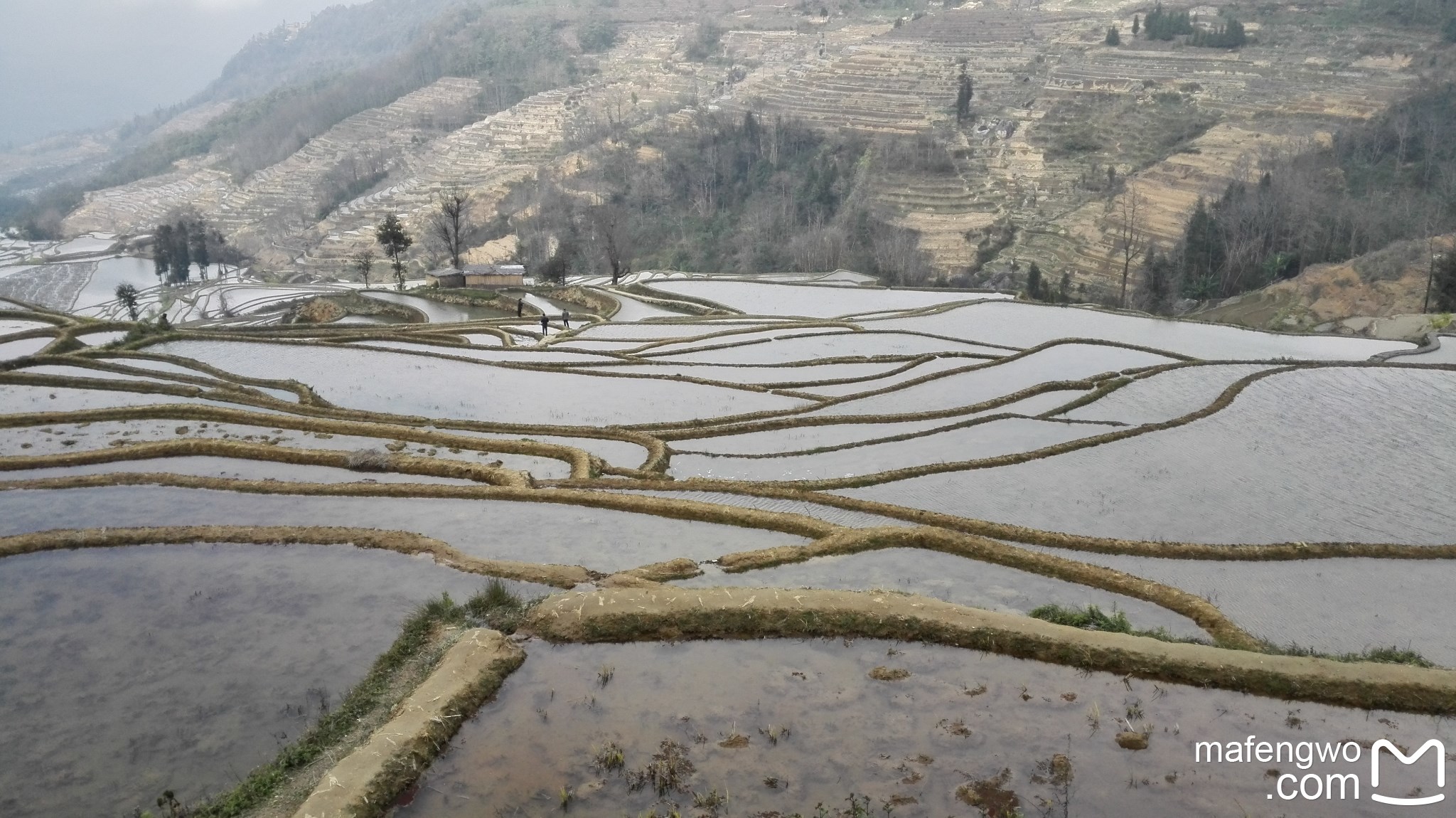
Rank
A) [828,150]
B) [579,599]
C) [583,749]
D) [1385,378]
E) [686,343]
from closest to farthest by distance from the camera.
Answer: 1. [583,749]
2. [579,599]
3. [1385,378]
4. [686,343]
5. [828,150]

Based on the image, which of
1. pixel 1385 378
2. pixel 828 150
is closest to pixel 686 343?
pixel 1385 378

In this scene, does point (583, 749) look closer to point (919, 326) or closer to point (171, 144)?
point (919, 326)

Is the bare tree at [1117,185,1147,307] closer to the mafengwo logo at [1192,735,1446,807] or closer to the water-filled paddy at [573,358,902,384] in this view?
the water-filled paddy at [573,358,902,384]

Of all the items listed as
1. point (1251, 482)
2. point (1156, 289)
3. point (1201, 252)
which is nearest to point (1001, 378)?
point (1251, 482)

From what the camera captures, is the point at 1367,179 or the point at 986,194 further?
the point at 986,194

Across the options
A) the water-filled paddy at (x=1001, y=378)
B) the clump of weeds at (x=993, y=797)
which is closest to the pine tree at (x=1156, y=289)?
the water-filled paddy at (x=1001, y=378)

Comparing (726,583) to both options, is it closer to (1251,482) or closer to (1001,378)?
(1251,482)
